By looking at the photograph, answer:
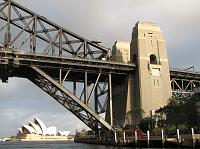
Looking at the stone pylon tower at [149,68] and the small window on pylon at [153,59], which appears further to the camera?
the small window on pylon at [153,59]

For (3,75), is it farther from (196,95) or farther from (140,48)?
(196,95)

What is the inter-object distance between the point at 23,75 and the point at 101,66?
58.3 feet

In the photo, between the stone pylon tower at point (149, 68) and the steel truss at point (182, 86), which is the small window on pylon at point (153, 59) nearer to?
the stone pylon tower at point (149, 68)

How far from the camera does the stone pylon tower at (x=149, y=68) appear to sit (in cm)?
8675

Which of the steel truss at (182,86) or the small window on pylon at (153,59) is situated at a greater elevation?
the small window on pylon at (153,59)

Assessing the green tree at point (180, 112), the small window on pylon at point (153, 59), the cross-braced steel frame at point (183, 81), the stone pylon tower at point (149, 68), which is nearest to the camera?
the green tree at point (180, 112)

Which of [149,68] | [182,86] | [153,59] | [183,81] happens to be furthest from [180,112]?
[183,81]

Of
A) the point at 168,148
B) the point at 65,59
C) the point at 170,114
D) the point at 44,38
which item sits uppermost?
the point at 44,38

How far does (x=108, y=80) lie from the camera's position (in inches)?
3415

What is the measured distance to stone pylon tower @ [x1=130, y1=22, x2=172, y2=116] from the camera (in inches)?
3415

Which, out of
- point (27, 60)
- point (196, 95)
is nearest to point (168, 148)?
point (196, 95)

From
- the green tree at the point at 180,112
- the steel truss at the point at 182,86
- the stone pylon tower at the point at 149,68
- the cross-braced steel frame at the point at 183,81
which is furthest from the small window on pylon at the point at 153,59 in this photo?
the green tree at the point at 180,112

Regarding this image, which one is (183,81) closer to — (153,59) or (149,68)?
(153,59)

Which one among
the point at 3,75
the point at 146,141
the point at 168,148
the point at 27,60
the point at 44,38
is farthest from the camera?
the point at 44,38
